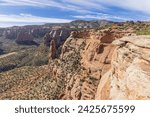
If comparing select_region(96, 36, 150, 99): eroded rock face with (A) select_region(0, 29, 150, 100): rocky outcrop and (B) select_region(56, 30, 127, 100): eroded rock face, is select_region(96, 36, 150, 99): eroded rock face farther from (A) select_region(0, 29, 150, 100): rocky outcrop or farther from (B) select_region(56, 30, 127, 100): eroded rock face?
(B) select_region(56, 30, 127, 100): eroded rock face

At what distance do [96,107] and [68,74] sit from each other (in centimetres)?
5681

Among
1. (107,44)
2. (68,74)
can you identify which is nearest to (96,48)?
(107,44)

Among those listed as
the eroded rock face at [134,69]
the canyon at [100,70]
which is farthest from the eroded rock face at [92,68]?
the eroded rock face at [134,69]

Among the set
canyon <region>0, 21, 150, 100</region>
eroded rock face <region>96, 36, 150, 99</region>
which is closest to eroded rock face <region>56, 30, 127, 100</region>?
canyon <region>0, 21, 150, 100</region>

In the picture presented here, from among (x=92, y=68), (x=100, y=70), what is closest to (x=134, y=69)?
(x=100, y=70)

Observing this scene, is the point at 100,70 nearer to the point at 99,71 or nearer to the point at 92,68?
the point at 99,71

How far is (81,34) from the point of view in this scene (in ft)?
262

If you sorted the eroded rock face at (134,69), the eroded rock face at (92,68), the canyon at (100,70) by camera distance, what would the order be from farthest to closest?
the eroded rock face at (92,68) < the canyon at (100,70) < the eroded rock face at (134,69)

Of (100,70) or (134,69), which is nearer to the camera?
(134,69)

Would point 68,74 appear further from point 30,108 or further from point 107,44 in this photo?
point 30,108

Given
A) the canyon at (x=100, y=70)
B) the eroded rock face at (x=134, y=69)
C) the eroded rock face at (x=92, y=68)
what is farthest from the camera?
the eroded rock face at (x=92, y=68)

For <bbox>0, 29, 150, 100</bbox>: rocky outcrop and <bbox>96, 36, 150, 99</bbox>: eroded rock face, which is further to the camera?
<bbox>0, 29, 150, 100</bbox>: rocky outcrop

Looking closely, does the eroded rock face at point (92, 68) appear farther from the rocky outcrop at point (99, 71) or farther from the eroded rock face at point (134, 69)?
the eroded rock face at point (134, 69)

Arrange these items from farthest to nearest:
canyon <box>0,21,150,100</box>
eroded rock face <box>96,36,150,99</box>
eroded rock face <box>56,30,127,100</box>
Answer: eroded rock face <box>56,30,127,100</box>, canyon <box>0,21,150,100</box>, eroded rock face <box>96,36,150,99</box>
